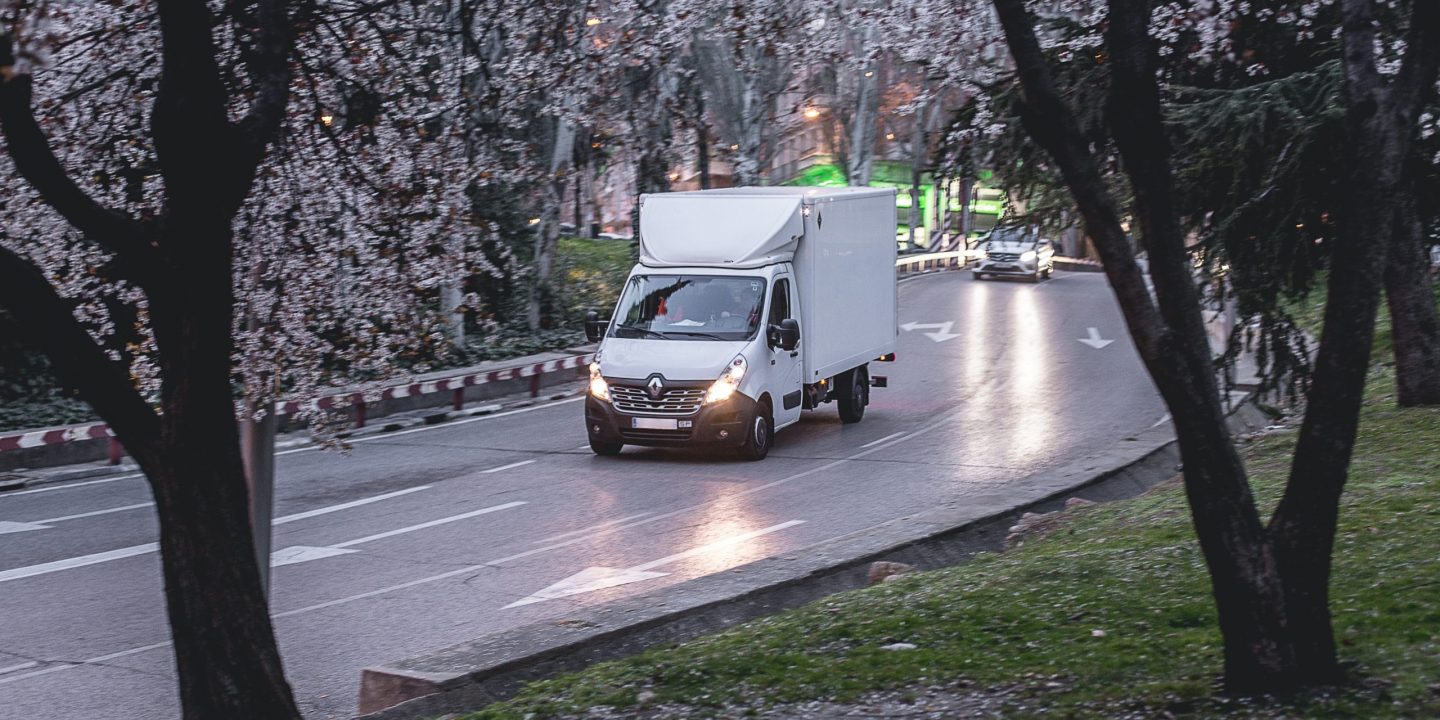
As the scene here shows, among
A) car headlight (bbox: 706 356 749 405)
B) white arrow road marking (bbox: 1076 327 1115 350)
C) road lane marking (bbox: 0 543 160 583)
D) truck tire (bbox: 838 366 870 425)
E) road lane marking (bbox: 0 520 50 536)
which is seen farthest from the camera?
white arrow road marking (bbox: 1076 327 1115 350)

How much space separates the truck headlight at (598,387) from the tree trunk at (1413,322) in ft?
27.3

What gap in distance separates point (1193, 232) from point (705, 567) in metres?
8.19

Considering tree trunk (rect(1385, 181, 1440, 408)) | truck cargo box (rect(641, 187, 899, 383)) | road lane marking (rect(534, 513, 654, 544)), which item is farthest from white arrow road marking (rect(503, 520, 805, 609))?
tree trunk (rect(1385, 181, 1440, 408))

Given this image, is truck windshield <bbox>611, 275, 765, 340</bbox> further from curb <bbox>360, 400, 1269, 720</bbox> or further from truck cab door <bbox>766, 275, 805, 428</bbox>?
curb <bbox>360, 400, 1269, 720</bbox>

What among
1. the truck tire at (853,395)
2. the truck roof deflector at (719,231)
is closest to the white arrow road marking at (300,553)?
the truck roof deflector at (719,231)

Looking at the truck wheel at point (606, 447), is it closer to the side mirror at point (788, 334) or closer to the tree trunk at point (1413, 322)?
the side mirror at point (788, 334)

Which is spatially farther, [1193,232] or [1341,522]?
[1193,232]

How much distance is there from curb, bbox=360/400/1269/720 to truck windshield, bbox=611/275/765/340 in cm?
467

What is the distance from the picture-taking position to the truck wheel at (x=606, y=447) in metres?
17.5

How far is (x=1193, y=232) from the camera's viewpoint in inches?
665

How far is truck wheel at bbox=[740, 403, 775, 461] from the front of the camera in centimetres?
1711

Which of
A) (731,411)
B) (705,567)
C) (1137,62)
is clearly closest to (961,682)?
(1137,62)

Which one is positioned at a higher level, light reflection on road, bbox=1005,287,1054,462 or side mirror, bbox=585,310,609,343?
side mirror, bbox=585,310,609,343

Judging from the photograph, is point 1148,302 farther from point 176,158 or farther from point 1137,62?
point 176,158
